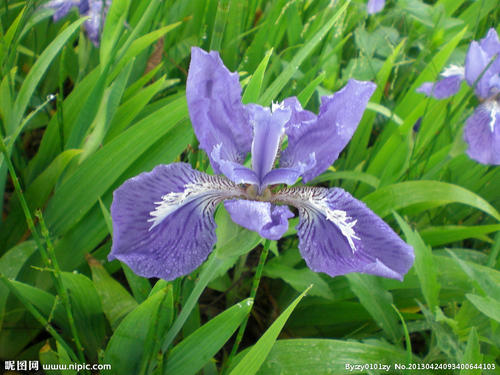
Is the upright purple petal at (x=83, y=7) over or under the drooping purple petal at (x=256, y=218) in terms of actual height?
over

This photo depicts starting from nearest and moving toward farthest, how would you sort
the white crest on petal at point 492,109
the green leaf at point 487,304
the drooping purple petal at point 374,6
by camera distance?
the green leaf at point 487,304, the white crest on petal at point 492,109, the drooping purple petal at point 374,6

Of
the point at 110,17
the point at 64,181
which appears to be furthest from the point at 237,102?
the point at 64,181

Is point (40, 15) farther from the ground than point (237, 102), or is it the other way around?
point (40, 15)

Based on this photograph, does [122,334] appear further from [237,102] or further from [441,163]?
[441,163]

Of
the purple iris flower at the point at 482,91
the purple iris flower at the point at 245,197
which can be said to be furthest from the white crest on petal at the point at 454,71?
the purple iris flower at the point at 245,197

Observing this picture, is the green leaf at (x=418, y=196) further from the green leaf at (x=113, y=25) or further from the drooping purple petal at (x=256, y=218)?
the green leaf at (x=113, y=25)

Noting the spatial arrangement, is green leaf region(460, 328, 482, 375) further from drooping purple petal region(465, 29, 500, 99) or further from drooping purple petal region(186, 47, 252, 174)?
drooping purple petal region(465, 29, 500, 99)
